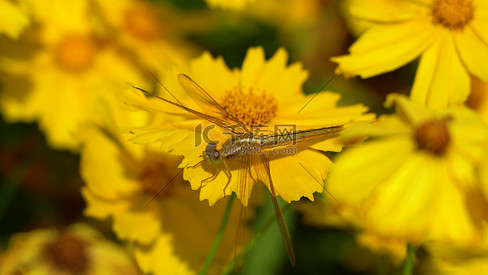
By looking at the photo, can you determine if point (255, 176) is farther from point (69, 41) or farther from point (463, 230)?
point (69, 41)

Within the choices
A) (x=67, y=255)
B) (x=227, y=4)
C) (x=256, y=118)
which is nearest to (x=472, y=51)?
(x=256, y=118)

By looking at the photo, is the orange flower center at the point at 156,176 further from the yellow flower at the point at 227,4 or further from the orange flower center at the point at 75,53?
the orange flower center at the point at 75,53

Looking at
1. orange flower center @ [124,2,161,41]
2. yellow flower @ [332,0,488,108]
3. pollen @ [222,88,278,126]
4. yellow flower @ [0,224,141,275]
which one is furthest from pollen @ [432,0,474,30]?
orange flower center @ [124,2,161,41]

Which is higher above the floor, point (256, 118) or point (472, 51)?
point (472, 51)

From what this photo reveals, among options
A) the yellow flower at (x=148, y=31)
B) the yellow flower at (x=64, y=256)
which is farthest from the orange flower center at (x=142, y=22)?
the yellow flower at (x=64, y=256)

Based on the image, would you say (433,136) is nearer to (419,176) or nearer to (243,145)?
(419,176)
